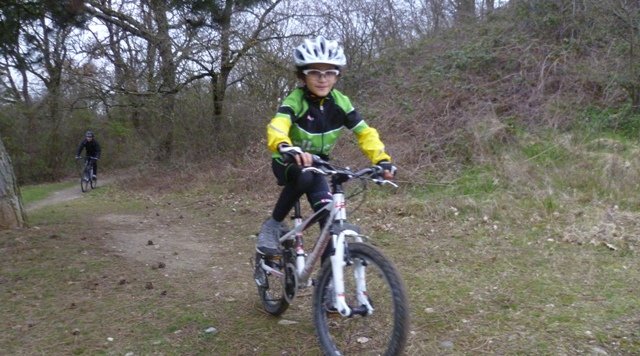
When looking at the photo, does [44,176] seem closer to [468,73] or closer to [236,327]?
[468,73]

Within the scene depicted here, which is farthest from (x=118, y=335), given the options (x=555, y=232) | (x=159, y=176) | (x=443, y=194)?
(x=159, y=176)

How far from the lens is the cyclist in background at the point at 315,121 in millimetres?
3578

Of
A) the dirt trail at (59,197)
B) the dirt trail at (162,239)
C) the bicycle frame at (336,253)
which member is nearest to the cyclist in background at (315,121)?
the bicycle frame at (336,253)

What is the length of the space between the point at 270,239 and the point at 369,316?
1.19 metres

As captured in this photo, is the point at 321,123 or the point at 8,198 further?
→ the point at 8,198

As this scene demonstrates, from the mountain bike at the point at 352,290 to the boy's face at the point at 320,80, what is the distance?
61 cm

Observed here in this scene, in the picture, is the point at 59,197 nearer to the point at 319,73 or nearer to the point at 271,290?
the point at 271,290

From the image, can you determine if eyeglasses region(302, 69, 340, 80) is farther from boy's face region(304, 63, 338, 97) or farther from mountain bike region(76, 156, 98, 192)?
mountain bike region(76, 156, 98, 192)

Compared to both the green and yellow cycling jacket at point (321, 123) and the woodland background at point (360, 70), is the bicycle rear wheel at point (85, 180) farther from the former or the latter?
the green and yellow cycling jacket at point (321, 123)

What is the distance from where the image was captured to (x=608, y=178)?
7.32 m

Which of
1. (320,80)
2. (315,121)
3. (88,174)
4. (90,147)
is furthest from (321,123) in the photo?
(90,147)

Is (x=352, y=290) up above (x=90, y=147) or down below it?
below

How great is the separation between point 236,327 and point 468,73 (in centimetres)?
949

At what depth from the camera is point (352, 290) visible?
3176 millimetres
